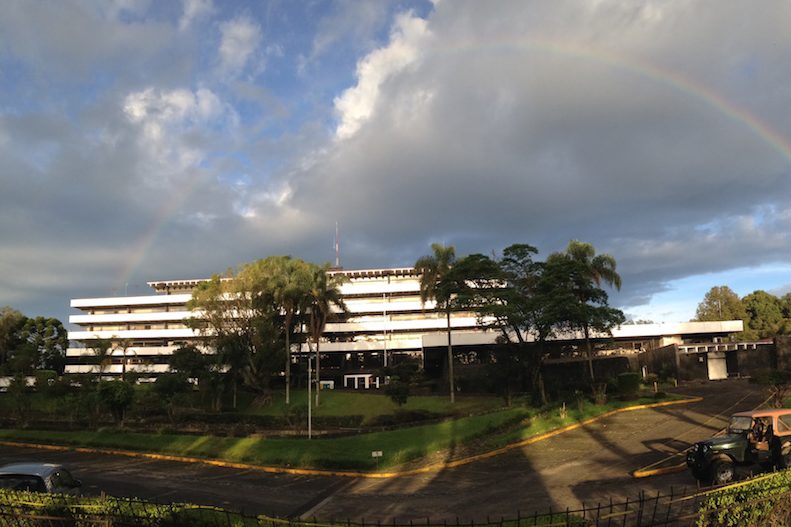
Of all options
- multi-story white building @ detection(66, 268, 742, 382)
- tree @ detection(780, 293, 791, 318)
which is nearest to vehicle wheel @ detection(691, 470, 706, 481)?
multi-story white building @ detection(66, 268, 742, 382)

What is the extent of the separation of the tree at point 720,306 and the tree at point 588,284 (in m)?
61.0

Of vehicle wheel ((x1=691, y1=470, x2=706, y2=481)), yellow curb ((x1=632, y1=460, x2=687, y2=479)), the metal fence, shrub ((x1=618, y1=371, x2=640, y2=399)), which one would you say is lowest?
yellow curb ((x1=632, y1=460, x2=687, y2=479))

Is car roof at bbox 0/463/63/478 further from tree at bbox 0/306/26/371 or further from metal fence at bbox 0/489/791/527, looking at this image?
tree at bbox 0/306/26/371

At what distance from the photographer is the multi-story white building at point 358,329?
75.6 m

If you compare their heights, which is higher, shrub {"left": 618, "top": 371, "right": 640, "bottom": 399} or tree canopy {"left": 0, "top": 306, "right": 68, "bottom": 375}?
tree canopy {"left": 0, "top": 306, "right": 68, "bottom": 375}

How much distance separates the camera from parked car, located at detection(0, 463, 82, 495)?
1540 centimetres

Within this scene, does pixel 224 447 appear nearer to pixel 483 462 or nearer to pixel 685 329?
pixel 483 462

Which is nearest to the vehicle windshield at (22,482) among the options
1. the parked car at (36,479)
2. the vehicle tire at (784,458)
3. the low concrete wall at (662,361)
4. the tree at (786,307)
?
the parked car at (36,479)

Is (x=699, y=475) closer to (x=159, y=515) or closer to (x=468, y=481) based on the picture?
(x=468, y=481)

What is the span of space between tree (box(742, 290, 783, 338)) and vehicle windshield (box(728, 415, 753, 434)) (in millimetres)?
86075

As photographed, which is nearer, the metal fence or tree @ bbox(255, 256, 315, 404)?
the metal fence

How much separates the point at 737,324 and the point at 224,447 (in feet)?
227

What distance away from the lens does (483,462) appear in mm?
24375

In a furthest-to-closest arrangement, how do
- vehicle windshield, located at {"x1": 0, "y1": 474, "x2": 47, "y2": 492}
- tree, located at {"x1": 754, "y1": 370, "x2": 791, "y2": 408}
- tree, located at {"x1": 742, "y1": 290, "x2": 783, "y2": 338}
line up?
tree, located at {"x1": 742, "y1": 290, "x2": 783, "y2": 338}
tree, located at {"x1": 754, "y1": 370, "x2": 791, "y2": 408}
vehicle windshield, located at {"x1": 0, "y1": 474, "x2": 47, "y2": 492}
